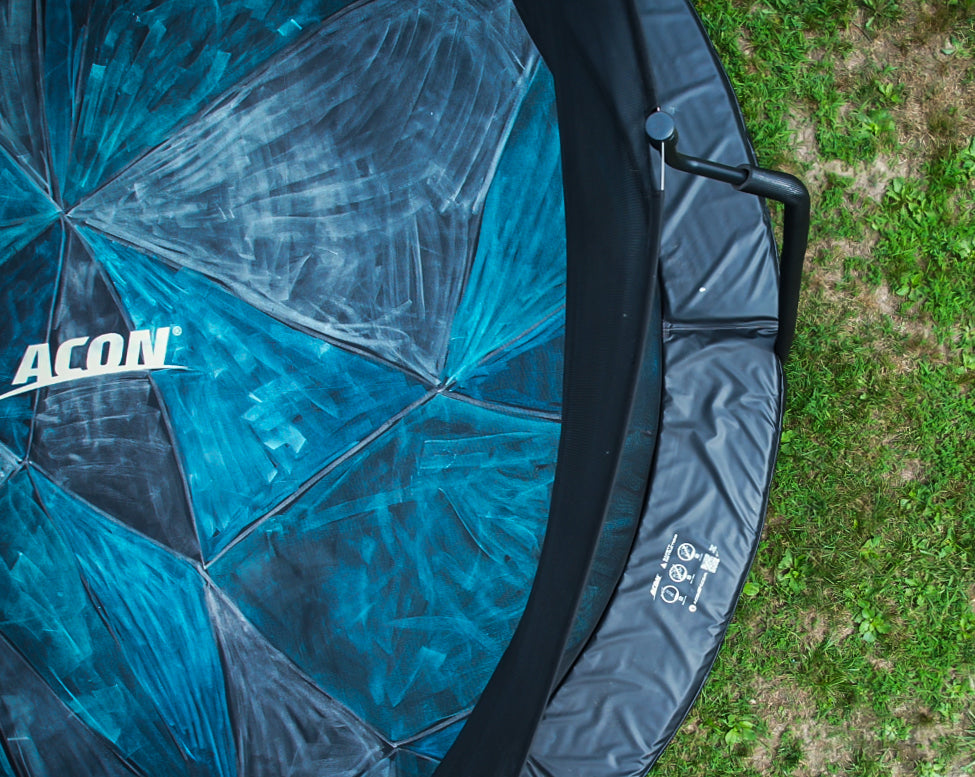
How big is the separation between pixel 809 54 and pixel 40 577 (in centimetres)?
239

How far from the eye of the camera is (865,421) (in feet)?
7.16

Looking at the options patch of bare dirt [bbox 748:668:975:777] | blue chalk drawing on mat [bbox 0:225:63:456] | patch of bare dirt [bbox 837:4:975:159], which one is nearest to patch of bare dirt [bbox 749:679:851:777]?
patch of bare dirt [bbox 748:668:975:777]

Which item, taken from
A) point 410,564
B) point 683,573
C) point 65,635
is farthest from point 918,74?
point 65,635

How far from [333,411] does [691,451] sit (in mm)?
710

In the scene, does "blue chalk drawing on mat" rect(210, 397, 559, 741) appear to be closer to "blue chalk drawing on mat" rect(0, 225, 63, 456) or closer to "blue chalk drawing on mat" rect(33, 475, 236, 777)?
"blue chalk drawing on mat" rect(33, 475, 236, 777)

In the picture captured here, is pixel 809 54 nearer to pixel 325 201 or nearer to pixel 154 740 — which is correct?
pixel 325 201

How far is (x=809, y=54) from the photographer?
2275 mm

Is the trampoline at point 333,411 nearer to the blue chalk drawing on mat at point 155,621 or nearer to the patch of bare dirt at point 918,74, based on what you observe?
the blue chalk drawing on mat at point 155,621

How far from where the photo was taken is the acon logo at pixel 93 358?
58.5 inches

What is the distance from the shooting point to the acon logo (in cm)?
149

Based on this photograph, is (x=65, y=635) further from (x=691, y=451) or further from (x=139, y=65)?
(x=691, y=451)

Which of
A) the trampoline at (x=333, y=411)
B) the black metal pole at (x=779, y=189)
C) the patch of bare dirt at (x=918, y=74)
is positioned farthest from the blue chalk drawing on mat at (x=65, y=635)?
the patch of bare dirt at (x=918, y=74)

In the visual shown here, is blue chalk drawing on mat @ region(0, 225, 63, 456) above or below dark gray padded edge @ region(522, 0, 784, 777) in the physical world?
above

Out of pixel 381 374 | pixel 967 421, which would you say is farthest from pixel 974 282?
pixel 381 374
